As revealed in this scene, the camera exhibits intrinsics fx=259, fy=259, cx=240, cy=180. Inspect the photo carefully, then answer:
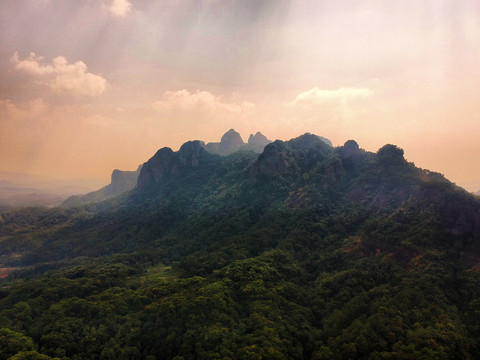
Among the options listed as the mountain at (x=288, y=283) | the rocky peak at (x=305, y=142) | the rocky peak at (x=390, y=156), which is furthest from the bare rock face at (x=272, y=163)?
the rocky peak at (x=390, y=156)

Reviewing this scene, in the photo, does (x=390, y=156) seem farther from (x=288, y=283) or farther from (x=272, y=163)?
(x=288, y=283)

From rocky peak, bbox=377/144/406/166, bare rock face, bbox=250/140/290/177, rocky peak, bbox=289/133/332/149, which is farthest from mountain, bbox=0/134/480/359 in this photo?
rocky peak, bbox=289/133/332/149

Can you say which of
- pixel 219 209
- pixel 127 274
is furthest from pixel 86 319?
pixel 219 209

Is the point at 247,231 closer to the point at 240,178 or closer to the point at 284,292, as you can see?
the point at 284,292

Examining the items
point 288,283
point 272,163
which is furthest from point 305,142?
point 288,283

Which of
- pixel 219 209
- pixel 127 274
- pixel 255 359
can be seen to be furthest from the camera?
pixel 219 209

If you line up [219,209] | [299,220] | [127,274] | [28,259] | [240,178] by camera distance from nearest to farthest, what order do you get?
[127,274]
[299,220]
[28,259]
[219,209]
[240,178]

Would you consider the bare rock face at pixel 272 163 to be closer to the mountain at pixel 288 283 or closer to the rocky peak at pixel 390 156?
the mountain at pixel 288 283

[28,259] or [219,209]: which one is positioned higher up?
[219,209]
